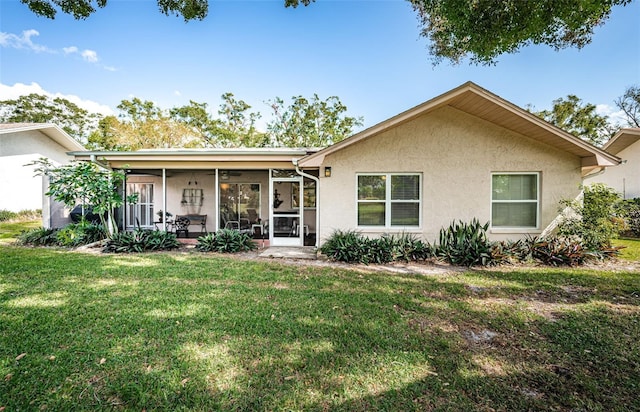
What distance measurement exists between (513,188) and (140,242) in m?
11.6

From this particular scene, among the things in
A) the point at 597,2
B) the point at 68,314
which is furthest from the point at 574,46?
the point at 68,314

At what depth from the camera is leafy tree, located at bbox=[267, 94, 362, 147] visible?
93.9 feet

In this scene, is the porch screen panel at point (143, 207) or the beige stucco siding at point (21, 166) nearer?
the porch screen panel at point (143, 207)

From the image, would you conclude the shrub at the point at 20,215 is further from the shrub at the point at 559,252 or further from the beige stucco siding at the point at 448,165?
the shrub at the point at 559,252

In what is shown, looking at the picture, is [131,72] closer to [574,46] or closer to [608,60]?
[574,46]

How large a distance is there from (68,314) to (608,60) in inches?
859

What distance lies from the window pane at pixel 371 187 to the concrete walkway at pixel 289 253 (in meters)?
2.31

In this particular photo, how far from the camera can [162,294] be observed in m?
5.01

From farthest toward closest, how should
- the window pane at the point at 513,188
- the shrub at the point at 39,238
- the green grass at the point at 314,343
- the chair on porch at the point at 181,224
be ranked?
the chair on porch at the point at 181,224
the shrub at the point at 39,238
the window pane at the point at 513,188
the green grass at the point at 314,343

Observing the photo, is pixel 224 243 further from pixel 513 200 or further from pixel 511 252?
pixel 513 200

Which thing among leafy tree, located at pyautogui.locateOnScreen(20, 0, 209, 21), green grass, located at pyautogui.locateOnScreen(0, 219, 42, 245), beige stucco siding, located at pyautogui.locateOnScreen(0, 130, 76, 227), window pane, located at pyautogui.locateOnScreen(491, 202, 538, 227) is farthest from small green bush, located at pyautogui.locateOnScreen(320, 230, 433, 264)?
beige stucco siding, located at pyautogui.locateOnScreen(0, 130, 76, 227)

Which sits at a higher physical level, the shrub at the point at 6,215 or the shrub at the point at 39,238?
the shrub at the point at 6,215

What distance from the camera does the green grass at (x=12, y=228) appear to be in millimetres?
11025

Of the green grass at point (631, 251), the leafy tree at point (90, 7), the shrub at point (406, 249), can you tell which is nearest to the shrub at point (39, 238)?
the leafy tree at point (90, 7)
